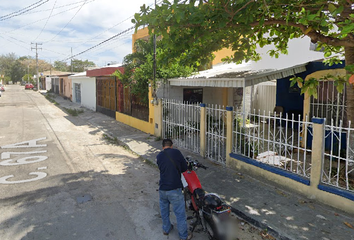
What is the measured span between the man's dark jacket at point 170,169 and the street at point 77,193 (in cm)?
81

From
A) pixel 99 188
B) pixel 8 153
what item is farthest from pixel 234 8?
pixel 8 153

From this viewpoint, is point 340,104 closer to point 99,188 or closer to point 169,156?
point 169,156

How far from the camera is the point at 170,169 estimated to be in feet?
12.5

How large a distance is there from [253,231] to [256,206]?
664 millimetres

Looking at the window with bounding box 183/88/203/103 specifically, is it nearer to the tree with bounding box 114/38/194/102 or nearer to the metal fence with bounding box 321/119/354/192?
the tree with bounding box 114/38/194/102

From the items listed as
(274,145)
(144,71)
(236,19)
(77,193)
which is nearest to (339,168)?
(274,145)

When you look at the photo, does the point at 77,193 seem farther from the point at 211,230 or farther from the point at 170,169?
the point at 211,230

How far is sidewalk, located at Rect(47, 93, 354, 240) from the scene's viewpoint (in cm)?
398

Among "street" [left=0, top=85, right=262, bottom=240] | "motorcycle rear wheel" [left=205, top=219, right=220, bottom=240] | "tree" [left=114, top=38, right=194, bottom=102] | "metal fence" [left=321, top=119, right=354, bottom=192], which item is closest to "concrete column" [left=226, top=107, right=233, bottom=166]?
"street" [left=0, top=85, right=262, bottom=240]

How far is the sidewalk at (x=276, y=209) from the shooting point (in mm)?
3980

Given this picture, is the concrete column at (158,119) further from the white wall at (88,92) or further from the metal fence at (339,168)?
the white wall at (88,92)

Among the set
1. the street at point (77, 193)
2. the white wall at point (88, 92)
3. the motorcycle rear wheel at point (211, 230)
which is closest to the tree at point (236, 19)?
the motorcycle rear wheel at point (211, 230)

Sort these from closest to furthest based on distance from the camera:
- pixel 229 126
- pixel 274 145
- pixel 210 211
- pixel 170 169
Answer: pixel 210 211 → pixel 170 169 → pixel 274 145 → pixel 229 126

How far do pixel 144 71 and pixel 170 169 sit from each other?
7.96 meters
